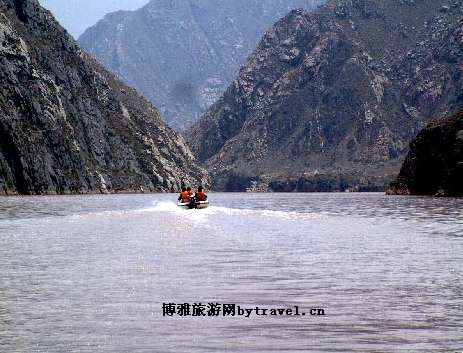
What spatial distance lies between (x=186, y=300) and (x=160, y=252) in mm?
19519

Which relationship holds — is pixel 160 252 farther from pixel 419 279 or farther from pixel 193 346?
pixel 193 346

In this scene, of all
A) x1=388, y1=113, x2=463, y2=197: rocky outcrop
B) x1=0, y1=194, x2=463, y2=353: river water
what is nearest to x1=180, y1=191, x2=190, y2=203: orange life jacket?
x1=0, y1=194, x2=463, y2=353: river water

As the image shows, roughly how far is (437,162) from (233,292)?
151 meters

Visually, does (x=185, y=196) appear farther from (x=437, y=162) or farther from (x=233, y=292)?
(x=233, y=292)

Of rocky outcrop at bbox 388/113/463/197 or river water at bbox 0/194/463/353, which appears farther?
rocky outcrop at bbox 388/113/463/197

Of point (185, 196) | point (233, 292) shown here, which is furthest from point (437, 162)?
point (233, 292)

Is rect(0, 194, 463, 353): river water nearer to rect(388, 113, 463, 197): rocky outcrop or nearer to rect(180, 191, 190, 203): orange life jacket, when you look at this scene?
rect(180, 191, 190, 203): orange life jacket

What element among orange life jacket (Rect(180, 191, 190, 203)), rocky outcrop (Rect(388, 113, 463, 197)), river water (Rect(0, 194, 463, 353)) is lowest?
river water (Rect(0, 194, 463, 353))

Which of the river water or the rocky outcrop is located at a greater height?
the rocky outcrop

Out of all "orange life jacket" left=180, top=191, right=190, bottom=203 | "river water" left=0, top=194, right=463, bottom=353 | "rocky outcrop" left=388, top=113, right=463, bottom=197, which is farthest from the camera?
"rocky outcrop" left=388, top=113, right=463, bottom=197

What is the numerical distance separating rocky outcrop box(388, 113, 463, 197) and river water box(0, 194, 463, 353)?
358ft

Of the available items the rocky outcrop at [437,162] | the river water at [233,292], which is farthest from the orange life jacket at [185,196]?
the rocky outcrop at [437,162]

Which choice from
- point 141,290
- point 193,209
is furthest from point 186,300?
point 193,209

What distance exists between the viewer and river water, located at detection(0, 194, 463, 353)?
70.8 ft
